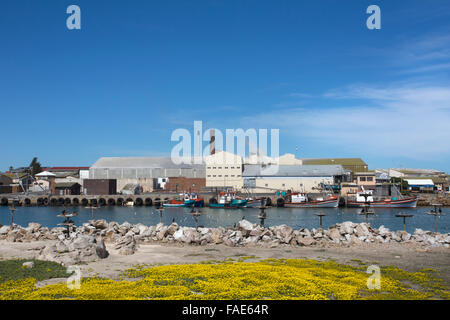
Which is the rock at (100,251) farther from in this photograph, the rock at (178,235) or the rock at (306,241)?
the rock at (306,241)

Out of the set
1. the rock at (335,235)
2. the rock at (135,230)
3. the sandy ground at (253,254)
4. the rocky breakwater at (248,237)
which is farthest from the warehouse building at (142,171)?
the sandy ground at (253,254)

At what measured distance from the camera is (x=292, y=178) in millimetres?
100312

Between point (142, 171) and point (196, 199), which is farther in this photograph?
point (142, 171)

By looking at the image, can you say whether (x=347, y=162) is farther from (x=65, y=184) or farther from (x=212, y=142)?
(x=65, y=184)

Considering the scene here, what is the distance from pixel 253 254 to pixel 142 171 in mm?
97445

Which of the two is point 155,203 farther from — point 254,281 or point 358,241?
point 254,281

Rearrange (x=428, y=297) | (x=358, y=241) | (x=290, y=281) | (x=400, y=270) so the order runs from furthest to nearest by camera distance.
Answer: (x=358, y=241)
(x=400, y=270)
(x=290, y=281)
(x=428, y=297)

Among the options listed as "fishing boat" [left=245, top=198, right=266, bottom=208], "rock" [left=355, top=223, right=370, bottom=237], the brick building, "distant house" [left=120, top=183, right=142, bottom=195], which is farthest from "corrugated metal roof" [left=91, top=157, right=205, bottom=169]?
"rock" [left=355, top=223, right=370, bottom=237]

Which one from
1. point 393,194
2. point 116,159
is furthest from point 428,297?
point 116,159

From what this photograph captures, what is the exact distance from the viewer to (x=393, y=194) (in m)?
94.9

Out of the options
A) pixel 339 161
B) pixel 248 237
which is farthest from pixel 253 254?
pixel 339 161

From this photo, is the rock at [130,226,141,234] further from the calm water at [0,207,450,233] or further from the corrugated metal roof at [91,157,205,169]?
the corrugated metal roof at [91,157,205,169]

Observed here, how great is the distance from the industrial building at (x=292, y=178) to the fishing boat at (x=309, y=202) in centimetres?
1296
